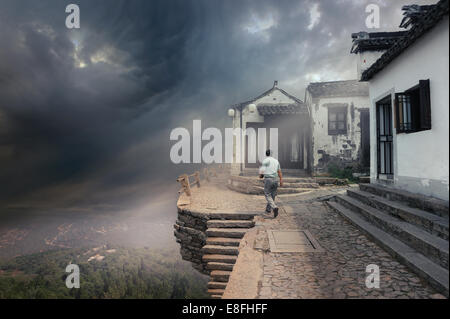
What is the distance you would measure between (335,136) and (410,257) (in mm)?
11477

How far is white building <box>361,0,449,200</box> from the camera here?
3887 millimetres

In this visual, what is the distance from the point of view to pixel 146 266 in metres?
14.8

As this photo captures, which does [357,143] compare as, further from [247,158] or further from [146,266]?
[146,266]

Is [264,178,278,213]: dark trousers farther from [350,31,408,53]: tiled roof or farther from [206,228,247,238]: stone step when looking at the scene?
[350,31,408,53]: tiled roof

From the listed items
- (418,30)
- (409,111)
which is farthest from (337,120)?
(418,30)

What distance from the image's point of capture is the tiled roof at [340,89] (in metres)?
13.4

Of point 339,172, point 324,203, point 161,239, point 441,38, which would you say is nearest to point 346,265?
point 441,38

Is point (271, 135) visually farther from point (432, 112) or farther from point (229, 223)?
point (432, 112)

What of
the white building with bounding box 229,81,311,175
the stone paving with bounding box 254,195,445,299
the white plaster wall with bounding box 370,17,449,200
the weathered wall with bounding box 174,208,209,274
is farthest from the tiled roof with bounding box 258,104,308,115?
the stone paving with bounding box 254,195,445,299

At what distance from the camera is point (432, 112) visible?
4.20m

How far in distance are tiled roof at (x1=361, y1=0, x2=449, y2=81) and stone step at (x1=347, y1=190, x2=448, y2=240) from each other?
343 centimetres

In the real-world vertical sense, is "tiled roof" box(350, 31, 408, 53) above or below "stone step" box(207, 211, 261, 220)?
above

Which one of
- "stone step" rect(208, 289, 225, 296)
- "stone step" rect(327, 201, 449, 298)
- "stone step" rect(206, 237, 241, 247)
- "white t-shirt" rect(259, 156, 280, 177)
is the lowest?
"stone step" rect(208, 289, 225, 296)

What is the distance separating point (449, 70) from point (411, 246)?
3.01m
